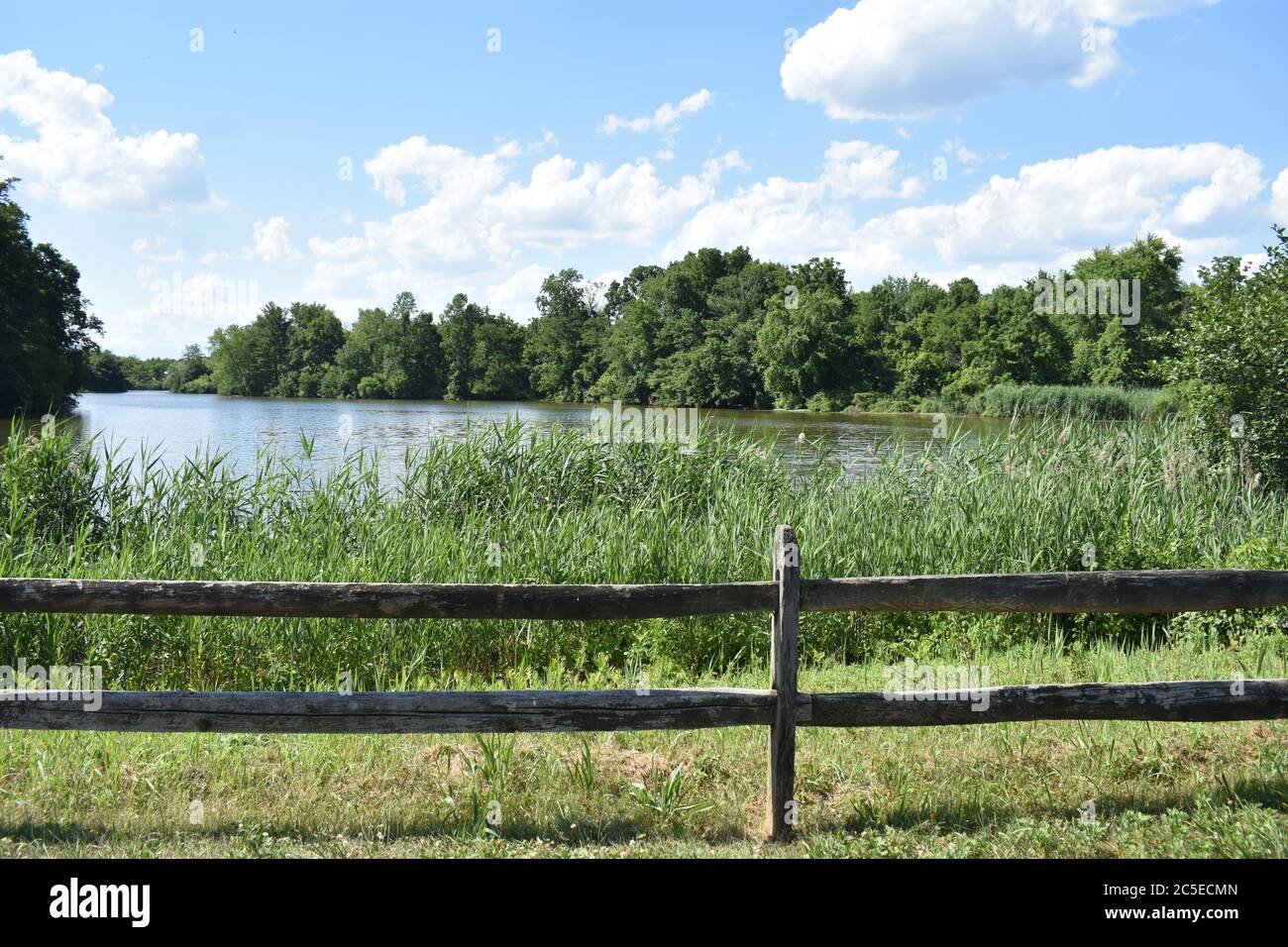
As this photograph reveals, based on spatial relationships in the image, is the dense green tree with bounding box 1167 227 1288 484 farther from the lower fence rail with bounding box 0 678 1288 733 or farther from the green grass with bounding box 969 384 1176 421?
the green grass with bounding box 969 384 1176 421

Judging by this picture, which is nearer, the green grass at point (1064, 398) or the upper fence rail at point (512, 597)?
the upper fence rail at point (512, 597)

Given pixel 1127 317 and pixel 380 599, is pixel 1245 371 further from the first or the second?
pixel 1127 317

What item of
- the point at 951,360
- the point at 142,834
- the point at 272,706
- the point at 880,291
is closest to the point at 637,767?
the point at 272,706

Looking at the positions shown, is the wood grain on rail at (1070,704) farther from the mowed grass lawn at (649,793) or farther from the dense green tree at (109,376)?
the dense green tree at (109,376)

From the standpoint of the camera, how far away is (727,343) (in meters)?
84.8

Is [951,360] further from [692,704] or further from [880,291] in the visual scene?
[692,704]

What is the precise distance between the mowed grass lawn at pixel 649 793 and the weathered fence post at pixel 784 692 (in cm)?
18

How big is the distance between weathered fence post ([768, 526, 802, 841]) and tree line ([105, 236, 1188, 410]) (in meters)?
58.7

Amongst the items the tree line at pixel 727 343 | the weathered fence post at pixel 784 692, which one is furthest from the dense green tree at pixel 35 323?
the weathered fence post at pixel 784 692

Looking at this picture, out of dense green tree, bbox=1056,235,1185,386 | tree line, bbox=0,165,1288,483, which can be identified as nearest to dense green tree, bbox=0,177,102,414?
tree line, bbox=0,165,1288,483

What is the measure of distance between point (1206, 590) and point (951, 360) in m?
77.2

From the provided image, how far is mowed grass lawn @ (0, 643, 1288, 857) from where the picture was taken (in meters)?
4.20

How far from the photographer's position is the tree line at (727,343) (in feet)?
226

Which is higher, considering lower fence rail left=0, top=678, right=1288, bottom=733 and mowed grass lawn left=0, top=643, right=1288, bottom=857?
lower fence rail left=0, top=678, right=1288, bottom=733
